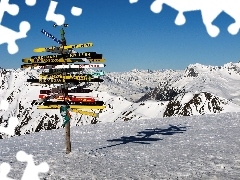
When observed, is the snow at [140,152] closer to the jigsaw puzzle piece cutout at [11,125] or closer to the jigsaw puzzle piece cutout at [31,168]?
the jigsaw puzzle piece cutout at [31,168]

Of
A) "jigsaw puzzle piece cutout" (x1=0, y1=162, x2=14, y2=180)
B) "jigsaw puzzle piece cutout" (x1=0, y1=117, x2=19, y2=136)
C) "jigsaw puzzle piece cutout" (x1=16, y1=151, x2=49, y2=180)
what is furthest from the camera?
"jigsaw puzzle piece cutout" (x1=0, y1=162, x2=14, y2=180)

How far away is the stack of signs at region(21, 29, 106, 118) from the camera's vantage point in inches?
698

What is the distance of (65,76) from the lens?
17859 mm

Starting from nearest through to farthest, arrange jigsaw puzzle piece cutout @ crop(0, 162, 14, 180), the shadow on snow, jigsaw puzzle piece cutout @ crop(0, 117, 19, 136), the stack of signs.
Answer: jigsaw puzzle piece cutout @ crop(0, 117, 19, 136), jigsaw puzzle piece cutout @ crop(0, 162, 14, 180), the stack of signs, the shadow on snow

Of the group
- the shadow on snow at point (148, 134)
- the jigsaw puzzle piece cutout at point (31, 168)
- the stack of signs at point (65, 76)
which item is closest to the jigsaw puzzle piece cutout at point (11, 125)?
the jigsaw puzzle piece cutout at point (31, 168)

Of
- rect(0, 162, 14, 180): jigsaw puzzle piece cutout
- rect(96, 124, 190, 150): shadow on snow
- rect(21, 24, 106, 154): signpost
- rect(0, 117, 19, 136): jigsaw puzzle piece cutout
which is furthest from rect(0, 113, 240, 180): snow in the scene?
rect(0, 117, 19, 136): jigsaw puzzle piece cutout

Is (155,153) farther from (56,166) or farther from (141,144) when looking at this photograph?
(56,166)

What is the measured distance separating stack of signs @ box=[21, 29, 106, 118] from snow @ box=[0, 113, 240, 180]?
9.71 ft

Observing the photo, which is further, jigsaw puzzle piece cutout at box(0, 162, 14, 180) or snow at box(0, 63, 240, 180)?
snow at box(0, 63, 240, 180)

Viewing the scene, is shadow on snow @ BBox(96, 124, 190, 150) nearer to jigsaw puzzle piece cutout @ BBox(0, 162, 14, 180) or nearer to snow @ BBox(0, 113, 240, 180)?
snow @ BBox(0, 113, 240, 180)

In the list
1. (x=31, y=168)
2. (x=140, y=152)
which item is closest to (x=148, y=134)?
(x=140, y=152)

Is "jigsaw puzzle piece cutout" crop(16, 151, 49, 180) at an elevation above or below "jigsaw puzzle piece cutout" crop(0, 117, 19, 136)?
below

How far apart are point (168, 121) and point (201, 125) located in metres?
4.52

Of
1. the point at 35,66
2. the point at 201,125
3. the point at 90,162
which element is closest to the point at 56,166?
the point at 90,162
